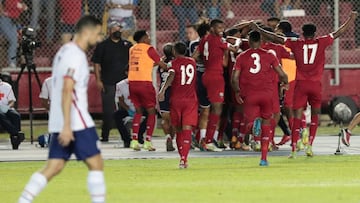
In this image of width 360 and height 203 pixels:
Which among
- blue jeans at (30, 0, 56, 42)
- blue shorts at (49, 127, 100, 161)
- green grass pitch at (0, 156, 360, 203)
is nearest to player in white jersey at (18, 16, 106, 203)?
blue shorts at (49, 127, 100, 161)

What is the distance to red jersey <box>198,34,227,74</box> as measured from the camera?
2112cm

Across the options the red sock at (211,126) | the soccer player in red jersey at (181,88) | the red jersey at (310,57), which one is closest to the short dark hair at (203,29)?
the red sock at (211,126)

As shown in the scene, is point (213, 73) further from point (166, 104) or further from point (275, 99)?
point (275, 99)

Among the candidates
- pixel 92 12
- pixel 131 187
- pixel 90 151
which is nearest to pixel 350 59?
pixel 92 12

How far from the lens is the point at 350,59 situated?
90.2 ft

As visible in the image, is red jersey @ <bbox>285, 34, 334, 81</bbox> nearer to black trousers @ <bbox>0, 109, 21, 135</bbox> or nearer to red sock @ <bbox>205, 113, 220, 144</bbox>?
red sock @ <bbox>205, 113, 220, 144</bbox>

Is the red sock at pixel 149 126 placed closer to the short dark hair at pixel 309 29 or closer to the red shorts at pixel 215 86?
the red shorts at pixel 215 86

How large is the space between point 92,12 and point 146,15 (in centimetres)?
121

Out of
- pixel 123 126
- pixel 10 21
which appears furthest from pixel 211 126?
pixel 10 21

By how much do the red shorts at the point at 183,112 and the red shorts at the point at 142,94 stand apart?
2850 millimetres

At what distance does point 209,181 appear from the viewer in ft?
51.7

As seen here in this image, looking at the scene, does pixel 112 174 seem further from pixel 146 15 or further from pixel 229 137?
pixel 146 15

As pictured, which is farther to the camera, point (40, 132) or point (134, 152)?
point (40, 132)

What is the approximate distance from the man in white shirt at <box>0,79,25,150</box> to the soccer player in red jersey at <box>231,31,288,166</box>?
5.70 m
